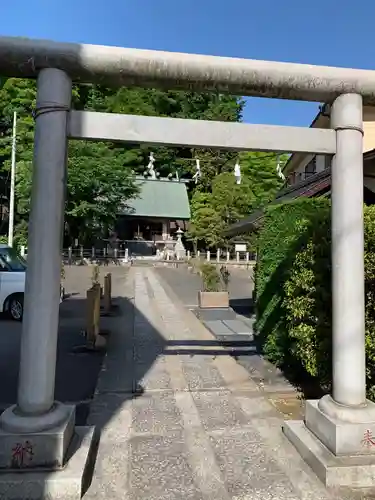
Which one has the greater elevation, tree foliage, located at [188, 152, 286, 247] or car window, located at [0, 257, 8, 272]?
tree foliage, located at [188, 152, 286, 247]

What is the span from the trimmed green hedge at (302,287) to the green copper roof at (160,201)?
93.7 feet

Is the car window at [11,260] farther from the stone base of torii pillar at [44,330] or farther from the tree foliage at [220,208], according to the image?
the tree foliage at [220,208]

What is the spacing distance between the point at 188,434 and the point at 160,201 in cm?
3426

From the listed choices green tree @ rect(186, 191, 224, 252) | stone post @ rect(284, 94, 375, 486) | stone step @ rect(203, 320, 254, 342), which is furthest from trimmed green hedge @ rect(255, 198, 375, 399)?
green tree @ rect(186, 191, 224, 252)

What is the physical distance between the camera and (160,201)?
37281 millimetres

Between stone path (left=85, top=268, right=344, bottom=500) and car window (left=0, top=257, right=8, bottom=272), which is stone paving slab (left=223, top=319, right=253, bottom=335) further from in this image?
car window (left=0, top=257, right=8, bottom=272)

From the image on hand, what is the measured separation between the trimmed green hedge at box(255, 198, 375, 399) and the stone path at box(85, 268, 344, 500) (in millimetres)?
705

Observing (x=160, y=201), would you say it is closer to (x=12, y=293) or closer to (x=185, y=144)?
(x=12, y=293)

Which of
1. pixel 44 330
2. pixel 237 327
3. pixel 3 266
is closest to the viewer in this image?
pixel 44 330

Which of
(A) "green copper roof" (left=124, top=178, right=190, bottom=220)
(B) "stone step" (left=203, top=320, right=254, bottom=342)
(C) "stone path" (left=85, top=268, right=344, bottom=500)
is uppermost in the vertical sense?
(A) "green copper roof" (left=124, top=178, right=190, bottom=220)

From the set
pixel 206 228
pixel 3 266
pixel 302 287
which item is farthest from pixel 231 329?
pixel 206 228

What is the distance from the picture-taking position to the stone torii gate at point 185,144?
2965mm

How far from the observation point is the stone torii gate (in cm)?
296

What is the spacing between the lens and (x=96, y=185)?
27.3 metres
